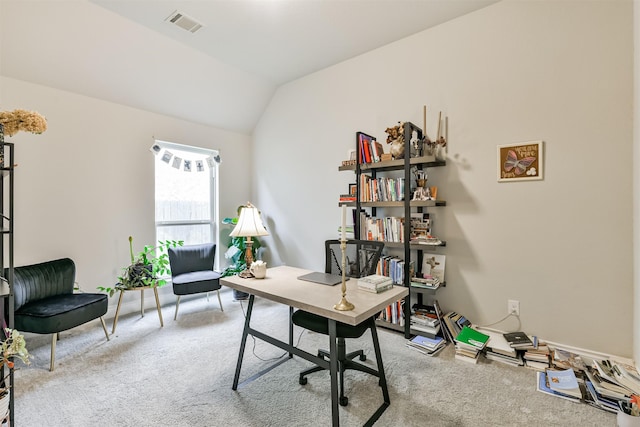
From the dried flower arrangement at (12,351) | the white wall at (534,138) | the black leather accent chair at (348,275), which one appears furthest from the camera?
the white wall at (534,138)

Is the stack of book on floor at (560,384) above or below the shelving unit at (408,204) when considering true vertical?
below

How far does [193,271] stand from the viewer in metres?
3.61

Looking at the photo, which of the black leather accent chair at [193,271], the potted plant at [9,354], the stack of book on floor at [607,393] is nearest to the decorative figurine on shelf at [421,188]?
the stack of book on floor at [607,393]

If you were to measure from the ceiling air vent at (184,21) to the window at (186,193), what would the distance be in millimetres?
1460

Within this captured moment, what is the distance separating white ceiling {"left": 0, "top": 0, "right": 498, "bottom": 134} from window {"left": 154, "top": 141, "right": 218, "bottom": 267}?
0.59m

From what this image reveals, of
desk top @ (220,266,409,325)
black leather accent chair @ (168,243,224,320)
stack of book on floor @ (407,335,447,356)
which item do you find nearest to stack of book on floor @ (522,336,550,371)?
stack of book on floor @ (407,335,447,356)

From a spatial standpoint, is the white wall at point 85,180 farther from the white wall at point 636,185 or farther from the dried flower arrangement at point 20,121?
the white wall at point 636,185

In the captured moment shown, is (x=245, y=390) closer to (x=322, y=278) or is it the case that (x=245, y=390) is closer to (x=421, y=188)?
(x=322, y=278)

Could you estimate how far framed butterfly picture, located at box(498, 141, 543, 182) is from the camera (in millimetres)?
2352

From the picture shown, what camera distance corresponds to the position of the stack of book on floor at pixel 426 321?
2590 mm

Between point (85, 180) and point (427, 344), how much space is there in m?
3.82

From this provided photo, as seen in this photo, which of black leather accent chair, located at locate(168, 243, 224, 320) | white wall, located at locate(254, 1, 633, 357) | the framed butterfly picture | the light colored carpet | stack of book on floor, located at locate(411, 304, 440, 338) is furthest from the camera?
black leather accent chair, located at locate(168, 243, 224, 320)

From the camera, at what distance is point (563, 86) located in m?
2.25

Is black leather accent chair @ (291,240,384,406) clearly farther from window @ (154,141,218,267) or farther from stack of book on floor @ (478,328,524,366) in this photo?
window @ (154,141,218,267)
